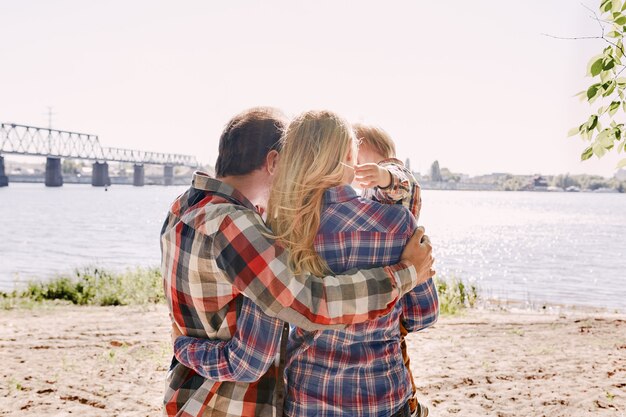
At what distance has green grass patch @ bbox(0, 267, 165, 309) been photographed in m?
11.0

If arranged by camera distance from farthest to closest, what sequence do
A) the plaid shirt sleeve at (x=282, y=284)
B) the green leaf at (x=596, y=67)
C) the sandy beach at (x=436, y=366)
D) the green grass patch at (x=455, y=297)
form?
the green grass patch at (x=455, y=297) < the sandy beach at (x=436, y=366) < the green leaf at (x=596, y=67) < the plaid shirt sleeve at (x=282, y=284)

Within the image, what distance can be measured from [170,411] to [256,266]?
0.62 m

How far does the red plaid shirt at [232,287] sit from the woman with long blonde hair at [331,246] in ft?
0.27

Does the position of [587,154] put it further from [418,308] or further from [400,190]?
[418,308]

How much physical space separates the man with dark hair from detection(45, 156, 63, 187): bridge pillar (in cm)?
10372

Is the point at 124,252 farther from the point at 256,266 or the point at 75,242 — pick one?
the point at 256,266

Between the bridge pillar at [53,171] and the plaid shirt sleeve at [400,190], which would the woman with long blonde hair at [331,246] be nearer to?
the plaid shirt sleeve at [400,190]

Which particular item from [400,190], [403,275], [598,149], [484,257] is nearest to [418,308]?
[403,275]

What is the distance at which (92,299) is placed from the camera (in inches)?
437

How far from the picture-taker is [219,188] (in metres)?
2.03

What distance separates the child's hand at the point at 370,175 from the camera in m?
2.20

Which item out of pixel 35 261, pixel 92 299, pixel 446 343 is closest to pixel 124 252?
pixel 35 261

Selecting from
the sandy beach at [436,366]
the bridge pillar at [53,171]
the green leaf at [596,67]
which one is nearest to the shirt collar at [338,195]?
the green leaf at [596,67]

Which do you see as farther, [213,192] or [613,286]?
[613,286]
